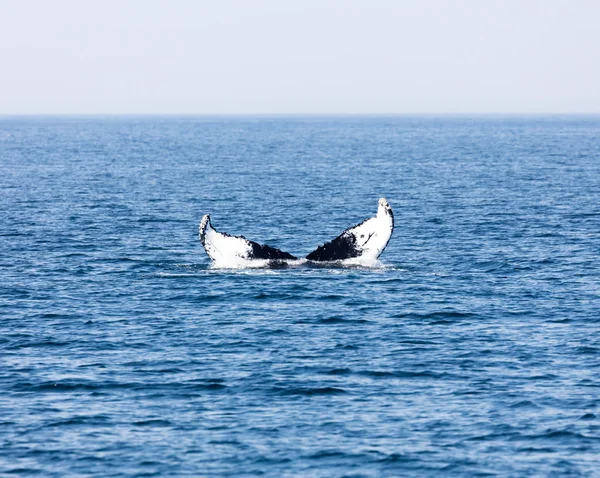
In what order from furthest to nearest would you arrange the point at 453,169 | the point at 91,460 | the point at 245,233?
the point at 453,169 < the point at 245,233 < the point at 91,460

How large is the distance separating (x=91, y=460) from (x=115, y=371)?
18.5 feet

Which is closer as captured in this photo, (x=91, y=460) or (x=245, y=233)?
(x=91, y=460)

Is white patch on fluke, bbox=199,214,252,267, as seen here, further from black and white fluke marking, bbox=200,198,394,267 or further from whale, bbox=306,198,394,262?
whale, bbox=306,198,394,262

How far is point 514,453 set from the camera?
2019 cm

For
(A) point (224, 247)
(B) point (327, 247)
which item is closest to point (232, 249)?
(A) point (224, 247)

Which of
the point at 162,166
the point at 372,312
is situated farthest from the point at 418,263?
the point at 162,166

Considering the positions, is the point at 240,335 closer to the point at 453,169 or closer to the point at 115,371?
the point at 115,371

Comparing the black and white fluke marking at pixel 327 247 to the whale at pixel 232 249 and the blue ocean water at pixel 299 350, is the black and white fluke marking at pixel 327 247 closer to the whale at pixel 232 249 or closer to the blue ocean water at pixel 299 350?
the whale at pixel 232 249

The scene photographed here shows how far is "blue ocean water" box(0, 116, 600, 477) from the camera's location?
20375 millimetres

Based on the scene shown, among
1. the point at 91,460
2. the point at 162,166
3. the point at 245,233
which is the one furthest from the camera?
→ the point at 162,166

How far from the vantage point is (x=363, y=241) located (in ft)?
115

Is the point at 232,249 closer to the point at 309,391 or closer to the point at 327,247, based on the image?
the point at 327,247

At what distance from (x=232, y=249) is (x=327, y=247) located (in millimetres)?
3262

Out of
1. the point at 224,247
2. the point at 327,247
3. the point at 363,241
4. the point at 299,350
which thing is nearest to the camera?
the point at 299,350
